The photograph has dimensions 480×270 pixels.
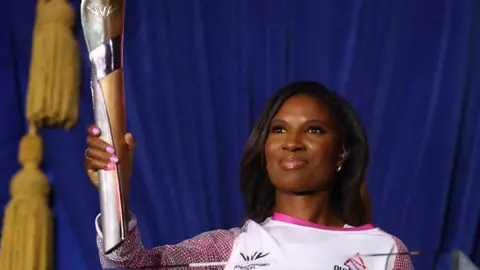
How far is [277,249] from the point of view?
44.4 inches

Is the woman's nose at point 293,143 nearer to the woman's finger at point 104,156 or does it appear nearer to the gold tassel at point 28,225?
the woman's finger at point 104,156

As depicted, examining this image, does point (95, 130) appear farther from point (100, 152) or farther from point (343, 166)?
point (343, 166)

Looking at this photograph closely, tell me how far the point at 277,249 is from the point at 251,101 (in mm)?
342

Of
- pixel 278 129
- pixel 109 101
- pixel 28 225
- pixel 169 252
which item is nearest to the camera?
pixel 109 101

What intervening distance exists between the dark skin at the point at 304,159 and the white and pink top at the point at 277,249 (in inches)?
1.1

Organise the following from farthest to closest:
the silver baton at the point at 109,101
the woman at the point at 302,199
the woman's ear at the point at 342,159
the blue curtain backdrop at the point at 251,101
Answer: the blue curtain backdrop at the point at 251,101, the woman's ear at the point at 342,159, the woman at the point at 302,199, the silver baton at the point at 109,101

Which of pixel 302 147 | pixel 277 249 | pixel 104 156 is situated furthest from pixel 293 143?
pixel 104 156

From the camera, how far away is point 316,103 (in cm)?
122

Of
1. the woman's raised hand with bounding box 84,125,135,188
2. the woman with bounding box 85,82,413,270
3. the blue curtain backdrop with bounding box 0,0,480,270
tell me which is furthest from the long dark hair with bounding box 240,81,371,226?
the woman's raised hand with bounding box 84,125,135,188

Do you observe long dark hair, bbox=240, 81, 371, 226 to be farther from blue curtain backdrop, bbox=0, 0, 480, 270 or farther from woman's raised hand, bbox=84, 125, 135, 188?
woman's raised hand, bbox=84, 125, 135, 188

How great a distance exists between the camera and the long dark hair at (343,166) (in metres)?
1.23

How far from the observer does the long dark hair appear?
1230 mm

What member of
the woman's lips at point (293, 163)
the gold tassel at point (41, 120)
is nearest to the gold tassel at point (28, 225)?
the gold tassel at point (41, 120)

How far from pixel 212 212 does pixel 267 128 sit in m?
0.20
